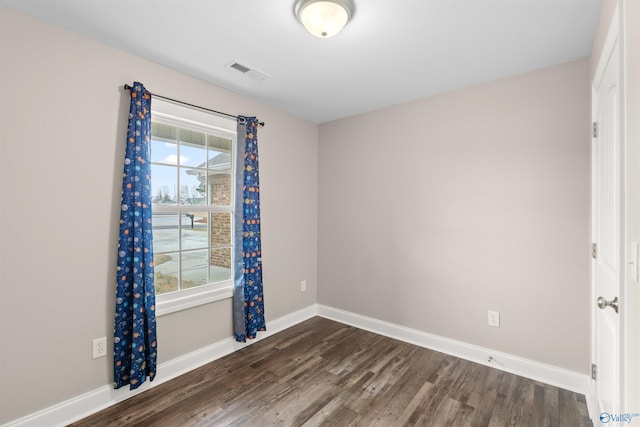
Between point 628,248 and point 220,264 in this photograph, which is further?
point 220,264

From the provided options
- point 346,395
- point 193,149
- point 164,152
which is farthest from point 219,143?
point 346,395

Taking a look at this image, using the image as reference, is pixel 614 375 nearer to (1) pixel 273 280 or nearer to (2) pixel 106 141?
(1) pixel 273 280

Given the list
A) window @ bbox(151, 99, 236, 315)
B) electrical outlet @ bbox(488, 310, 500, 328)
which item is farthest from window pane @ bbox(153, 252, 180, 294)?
electrical outlet @ bbox(488, 310, 500, 328)

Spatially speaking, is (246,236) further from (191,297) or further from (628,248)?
(628,248)

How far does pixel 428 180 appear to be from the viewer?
117 inches

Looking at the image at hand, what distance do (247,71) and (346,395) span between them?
2657mm

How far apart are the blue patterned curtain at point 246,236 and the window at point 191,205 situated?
0.11m

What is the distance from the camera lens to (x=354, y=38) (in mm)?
1985

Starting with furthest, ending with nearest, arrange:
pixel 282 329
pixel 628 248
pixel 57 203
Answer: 1. pixel 282 329
2. pixel 57 203
3. pixel 628 248

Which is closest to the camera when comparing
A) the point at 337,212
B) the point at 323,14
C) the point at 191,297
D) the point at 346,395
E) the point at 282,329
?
the point at 323,14

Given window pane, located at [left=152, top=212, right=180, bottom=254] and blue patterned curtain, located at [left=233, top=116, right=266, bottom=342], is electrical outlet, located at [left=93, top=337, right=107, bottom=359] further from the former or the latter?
blue patterned curtain, located at [left=233, top=116, right=266, bottom=342]

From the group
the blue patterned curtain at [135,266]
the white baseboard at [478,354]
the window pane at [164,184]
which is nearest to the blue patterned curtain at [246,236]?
the window pane at [164,184]

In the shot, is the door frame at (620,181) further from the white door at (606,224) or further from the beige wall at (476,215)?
the beige wall at (476,215)

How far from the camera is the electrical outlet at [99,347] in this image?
2.01m
